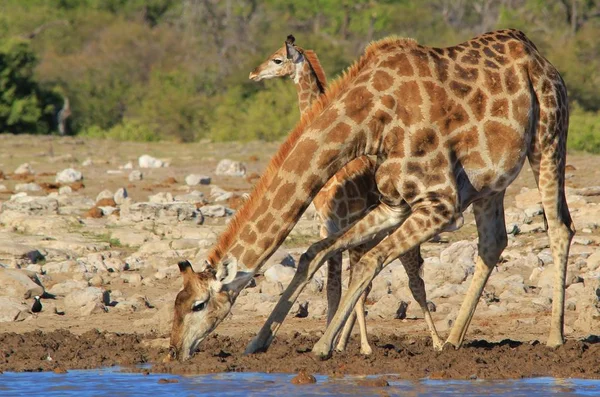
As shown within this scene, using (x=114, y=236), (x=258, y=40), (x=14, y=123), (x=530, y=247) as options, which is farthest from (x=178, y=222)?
(x=258, y=40)

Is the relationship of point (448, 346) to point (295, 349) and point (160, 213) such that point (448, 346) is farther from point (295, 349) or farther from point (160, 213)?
point (160, 213)

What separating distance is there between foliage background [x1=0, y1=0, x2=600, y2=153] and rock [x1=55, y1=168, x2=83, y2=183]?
35.2ft

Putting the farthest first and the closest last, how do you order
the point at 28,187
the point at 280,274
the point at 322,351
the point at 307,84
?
the point at 28,187, the point at 280,274, the point at 307,84, the point at 322,351

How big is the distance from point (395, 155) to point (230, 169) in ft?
39.5

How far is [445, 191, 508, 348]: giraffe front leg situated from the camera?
9.50 meters

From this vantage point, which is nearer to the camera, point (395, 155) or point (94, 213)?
point (395, 155)

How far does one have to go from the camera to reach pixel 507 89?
906 centimetres

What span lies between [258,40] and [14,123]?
714 inches

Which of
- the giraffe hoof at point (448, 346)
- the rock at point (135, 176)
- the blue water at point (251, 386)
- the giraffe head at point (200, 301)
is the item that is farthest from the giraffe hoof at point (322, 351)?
the rock at point (135, 176)

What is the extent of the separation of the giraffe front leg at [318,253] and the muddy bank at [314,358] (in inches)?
16.7

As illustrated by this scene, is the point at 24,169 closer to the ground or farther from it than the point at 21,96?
farther from it

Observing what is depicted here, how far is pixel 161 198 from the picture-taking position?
55.3ft

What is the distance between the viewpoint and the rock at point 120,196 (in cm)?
1700

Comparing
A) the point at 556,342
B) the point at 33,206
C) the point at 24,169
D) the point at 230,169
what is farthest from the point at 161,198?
the point at 556,342
